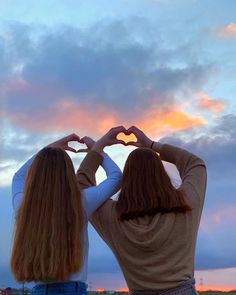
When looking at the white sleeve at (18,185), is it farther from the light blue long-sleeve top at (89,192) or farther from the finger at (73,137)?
the finger at (73,137)

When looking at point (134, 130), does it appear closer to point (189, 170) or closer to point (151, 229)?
point (189, 170)

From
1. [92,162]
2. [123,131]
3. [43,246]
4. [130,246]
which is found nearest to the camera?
A: [43,246]

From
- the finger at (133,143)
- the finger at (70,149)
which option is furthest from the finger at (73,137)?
the finger at (133,143)

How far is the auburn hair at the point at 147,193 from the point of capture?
5.55 meters

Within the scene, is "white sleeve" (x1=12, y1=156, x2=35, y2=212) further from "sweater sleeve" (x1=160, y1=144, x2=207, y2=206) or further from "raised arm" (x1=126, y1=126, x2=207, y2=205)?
"sweater sleeve" (x1=160, y1=144, x2=207, y2=206)

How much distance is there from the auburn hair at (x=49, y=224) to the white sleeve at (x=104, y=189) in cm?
20

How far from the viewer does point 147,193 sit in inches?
220

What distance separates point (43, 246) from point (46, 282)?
0.98 ft

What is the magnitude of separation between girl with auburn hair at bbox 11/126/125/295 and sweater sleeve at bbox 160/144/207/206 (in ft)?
3.15

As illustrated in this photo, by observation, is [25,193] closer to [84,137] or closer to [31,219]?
[31,219]

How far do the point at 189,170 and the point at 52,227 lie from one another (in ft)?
5.67

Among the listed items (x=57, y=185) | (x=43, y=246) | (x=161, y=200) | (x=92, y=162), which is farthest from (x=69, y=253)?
(x=92, y=162)

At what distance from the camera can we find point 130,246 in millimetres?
5539

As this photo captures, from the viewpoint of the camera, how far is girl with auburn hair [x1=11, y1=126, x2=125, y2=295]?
4.91m
